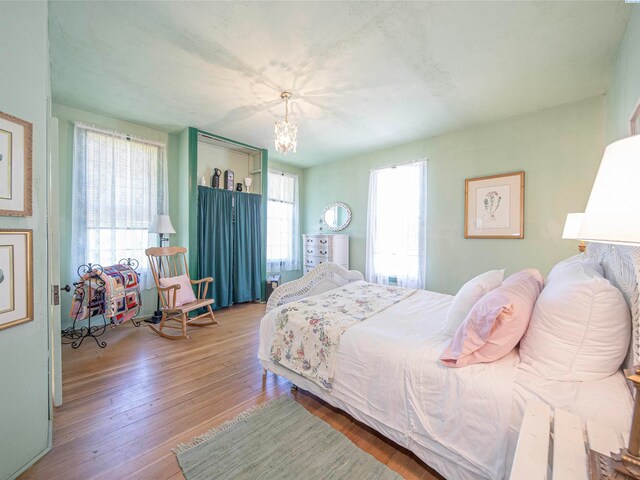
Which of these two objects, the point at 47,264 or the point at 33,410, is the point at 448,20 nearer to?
the point at 47,264

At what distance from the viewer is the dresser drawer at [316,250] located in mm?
4449

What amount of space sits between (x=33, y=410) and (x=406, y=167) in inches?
173

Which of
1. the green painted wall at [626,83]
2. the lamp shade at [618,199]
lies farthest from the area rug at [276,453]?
the green painted wall at [626,83]

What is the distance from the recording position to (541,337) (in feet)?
3.80

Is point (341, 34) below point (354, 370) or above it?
above

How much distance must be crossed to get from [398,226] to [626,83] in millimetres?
2608

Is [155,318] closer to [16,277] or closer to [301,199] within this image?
[16,277]

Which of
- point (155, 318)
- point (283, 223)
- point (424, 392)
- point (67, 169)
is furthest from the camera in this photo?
point (283, 223)

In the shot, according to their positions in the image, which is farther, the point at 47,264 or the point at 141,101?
the point at 141,101

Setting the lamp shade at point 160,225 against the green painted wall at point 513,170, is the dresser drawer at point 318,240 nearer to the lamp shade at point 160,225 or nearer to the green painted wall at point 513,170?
the green painted wall at point 513,170

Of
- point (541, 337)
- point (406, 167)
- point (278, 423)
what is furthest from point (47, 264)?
point (406, 167)

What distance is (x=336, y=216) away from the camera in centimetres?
496

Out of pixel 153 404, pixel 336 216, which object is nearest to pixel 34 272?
pixel 153 404

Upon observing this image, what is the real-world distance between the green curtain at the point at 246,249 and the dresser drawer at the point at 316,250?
886 millimetres
